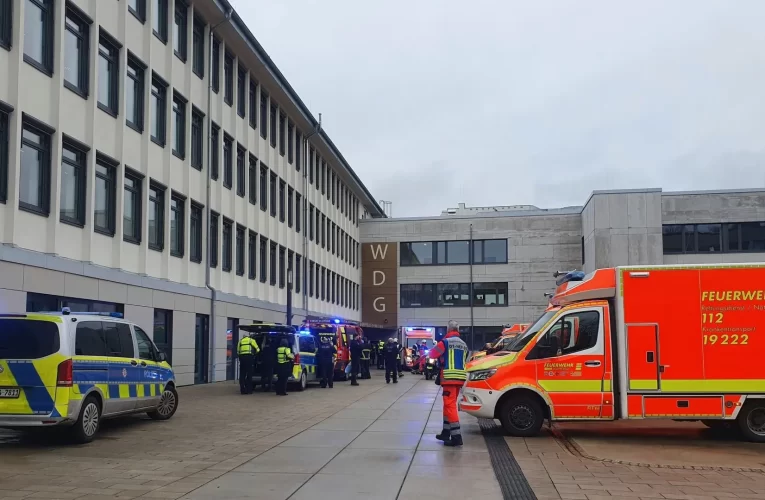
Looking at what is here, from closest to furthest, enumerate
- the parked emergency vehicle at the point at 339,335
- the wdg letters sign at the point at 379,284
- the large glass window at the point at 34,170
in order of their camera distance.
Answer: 1. the large glass window at the point at 34,170
2. the parked emergency vehicle at the point at 339,335
3. the wdg letters sign at the point at 379,284

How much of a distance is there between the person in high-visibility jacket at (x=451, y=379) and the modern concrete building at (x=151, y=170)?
9.23 meters

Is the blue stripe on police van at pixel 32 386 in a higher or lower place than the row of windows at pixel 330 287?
lower

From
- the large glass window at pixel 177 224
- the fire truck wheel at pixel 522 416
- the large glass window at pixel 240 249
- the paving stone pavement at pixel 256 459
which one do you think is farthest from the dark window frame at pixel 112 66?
the fire truck wheel at pixel 522 416

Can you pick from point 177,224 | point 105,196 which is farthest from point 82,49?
point 177,224

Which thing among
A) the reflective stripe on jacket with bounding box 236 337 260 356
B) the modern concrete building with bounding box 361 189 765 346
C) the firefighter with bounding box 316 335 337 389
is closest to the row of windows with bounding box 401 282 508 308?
the modern concrete building with bounding box 361 189 765 346

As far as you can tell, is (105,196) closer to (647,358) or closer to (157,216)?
(157,216)

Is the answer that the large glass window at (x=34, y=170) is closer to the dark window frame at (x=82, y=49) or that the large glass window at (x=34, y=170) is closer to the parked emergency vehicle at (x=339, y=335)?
the dark window frame at (x=82, y=49)

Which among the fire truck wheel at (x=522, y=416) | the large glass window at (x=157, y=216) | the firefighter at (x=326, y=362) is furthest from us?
the firefighter at (x=326, y=362)

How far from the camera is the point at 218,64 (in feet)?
93.9

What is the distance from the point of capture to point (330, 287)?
4706cm

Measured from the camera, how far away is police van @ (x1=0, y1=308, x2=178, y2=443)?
10.7 meters

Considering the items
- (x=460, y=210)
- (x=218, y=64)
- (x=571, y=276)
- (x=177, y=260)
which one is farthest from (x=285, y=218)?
(x=460, y=210)

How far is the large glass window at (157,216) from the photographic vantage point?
75.4 ft

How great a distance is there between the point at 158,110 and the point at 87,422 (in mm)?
14434
